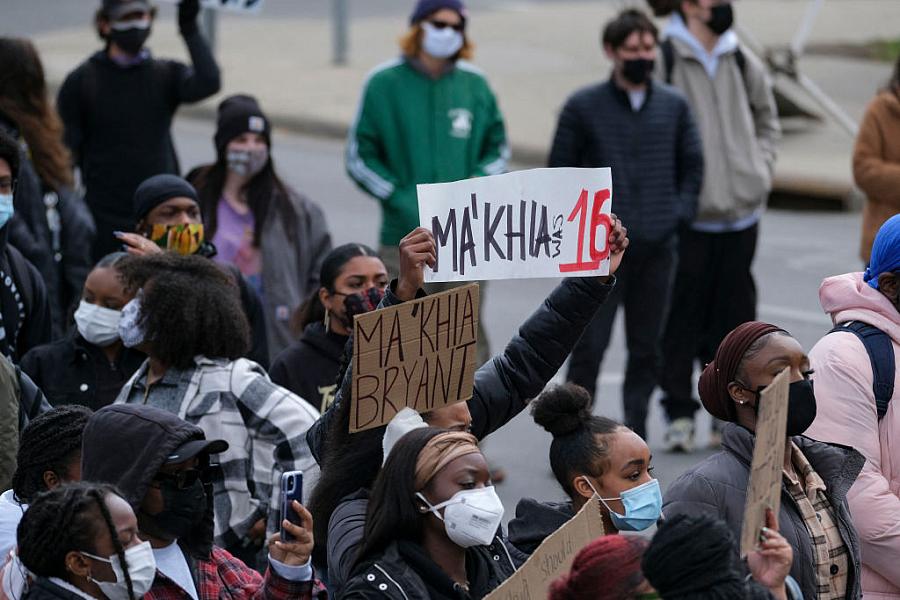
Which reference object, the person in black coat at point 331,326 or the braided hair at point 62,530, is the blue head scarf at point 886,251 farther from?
the braided hair at point 62,530

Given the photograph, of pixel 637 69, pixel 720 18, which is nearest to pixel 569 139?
pixel 637 69

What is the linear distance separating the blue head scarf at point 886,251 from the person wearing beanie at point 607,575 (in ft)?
6.14

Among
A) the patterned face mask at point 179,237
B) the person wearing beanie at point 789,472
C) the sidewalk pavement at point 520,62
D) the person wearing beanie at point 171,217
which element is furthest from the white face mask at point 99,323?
the sidewalk pavement at point 520,62

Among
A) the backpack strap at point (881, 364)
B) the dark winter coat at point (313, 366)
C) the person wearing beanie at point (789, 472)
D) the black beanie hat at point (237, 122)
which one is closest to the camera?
the person wearing beanie at point (789, 472)

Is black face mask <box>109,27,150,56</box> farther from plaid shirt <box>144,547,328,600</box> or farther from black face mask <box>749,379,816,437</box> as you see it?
black face mask <box>749,379,816,437</box>

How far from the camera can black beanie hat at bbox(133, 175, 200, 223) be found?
685 cm

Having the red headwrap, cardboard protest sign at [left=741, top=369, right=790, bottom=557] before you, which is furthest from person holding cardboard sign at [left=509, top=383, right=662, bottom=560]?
cardboard protest sign at [left=741, top=369, right=790, bottom=557]

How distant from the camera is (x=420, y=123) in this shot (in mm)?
8641

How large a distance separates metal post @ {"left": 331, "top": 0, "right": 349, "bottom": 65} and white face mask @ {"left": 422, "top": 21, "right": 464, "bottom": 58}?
11.7 m

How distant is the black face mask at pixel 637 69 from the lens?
831 cm

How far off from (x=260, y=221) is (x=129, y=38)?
5.01 ft

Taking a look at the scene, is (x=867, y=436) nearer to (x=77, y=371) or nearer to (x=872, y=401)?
(x=872, y=401)

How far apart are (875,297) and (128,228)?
4597 millimetres

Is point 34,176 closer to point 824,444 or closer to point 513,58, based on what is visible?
point 824,444
